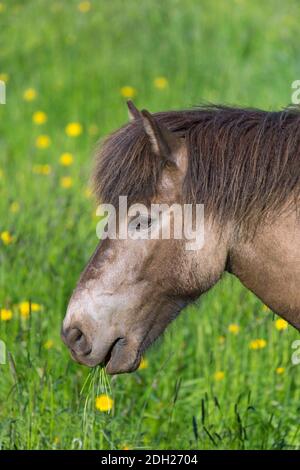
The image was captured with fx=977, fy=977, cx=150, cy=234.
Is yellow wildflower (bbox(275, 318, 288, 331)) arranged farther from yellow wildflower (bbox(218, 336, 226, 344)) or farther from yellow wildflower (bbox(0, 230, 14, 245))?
yellow wildflower (bbox(0, 230, 14, 245))

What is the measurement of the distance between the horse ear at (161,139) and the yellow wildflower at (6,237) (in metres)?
2.00

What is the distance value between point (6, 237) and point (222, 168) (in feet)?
6.91

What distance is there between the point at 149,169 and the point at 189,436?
57.8 inches

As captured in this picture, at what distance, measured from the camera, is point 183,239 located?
2.90m

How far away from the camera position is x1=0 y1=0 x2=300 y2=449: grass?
12.5 feet

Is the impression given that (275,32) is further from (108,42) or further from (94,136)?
(94,136)

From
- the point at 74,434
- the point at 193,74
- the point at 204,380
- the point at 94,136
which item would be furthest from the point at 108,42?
the point at 74,434

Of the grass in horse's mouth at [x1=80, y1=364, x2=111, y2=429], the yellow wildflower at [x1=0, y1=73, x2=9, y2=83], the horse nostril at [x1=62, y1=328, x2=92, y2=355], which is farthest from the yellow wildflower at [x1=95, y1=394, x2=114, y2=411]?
the yellow wildflower at [x1=0, y1=73, x2=9, y2=83]

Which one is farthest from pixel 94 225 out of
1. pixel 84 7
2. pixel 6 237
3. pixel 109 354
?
pixel 84 7

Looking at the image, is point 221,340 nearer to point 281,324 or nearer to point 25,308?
point 281,324

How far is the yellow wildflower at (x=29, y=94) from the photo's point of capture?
7.76 metres

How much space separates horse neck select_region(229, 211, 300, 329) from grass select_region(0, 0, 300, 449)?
267mm

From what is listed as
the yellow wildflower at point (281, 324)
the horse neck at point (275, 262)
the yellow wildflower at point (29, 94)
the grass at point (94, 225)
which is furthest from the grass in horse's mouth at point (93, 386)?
the yellow wildflower at point (29, 94)

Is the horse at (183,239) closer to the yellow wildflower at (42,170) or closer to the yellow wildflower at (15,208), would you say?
the yellow wildflower at (15,208)
